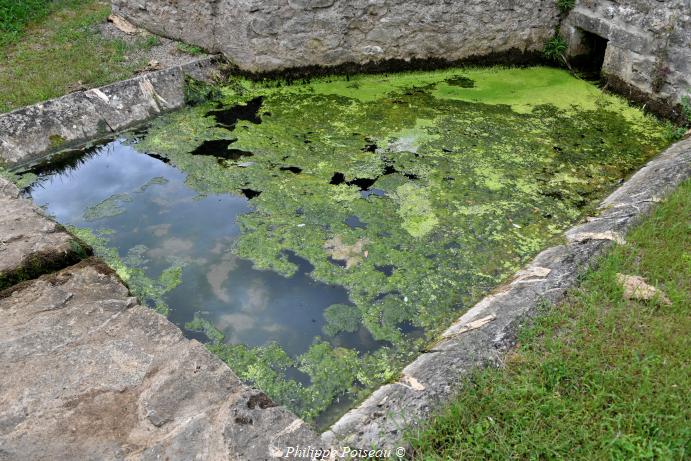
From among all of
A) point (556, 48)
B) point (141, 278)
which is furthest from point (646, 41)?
point (141, 278)

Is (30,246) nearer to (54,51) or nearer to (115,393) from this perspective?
(115,393)

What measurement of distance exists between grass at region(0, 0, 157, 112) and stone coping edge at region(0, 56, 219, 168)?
414 mm

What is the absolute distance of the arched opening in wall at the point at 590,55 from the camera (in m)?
5.98

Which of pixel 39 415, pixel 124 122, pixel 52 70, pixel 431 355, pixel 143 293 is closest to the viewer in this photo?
pixel 39 415

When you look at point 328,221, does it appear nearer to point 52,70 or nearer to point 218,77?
point 218,77

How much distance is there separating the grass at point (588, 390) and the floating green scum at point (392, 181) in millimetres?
665

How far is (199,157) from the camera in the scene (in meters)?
4.70

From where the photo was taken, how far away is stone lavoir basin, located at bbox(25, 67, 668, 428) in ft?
10.1

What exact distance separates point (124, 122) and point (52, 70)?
1248 mm

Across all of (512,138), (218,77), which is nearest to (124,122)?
(218,77)

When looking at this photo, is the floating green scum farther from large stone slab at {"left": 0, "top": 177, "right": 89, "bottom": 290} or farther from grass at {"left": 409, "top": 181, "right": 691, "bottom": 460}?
large stone slab at {"left": 0, "top": 177, "right": 89, "bottom": 290}

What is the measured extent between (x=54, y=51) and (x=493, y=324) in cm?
580

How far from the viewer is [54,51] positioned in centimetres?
601

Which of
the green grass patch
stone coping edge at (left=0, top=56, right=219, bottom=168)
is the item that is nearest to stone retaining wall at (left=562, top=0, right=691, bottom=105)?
stone coping edge at (left=0, top=56, right=219, bottom=168)
